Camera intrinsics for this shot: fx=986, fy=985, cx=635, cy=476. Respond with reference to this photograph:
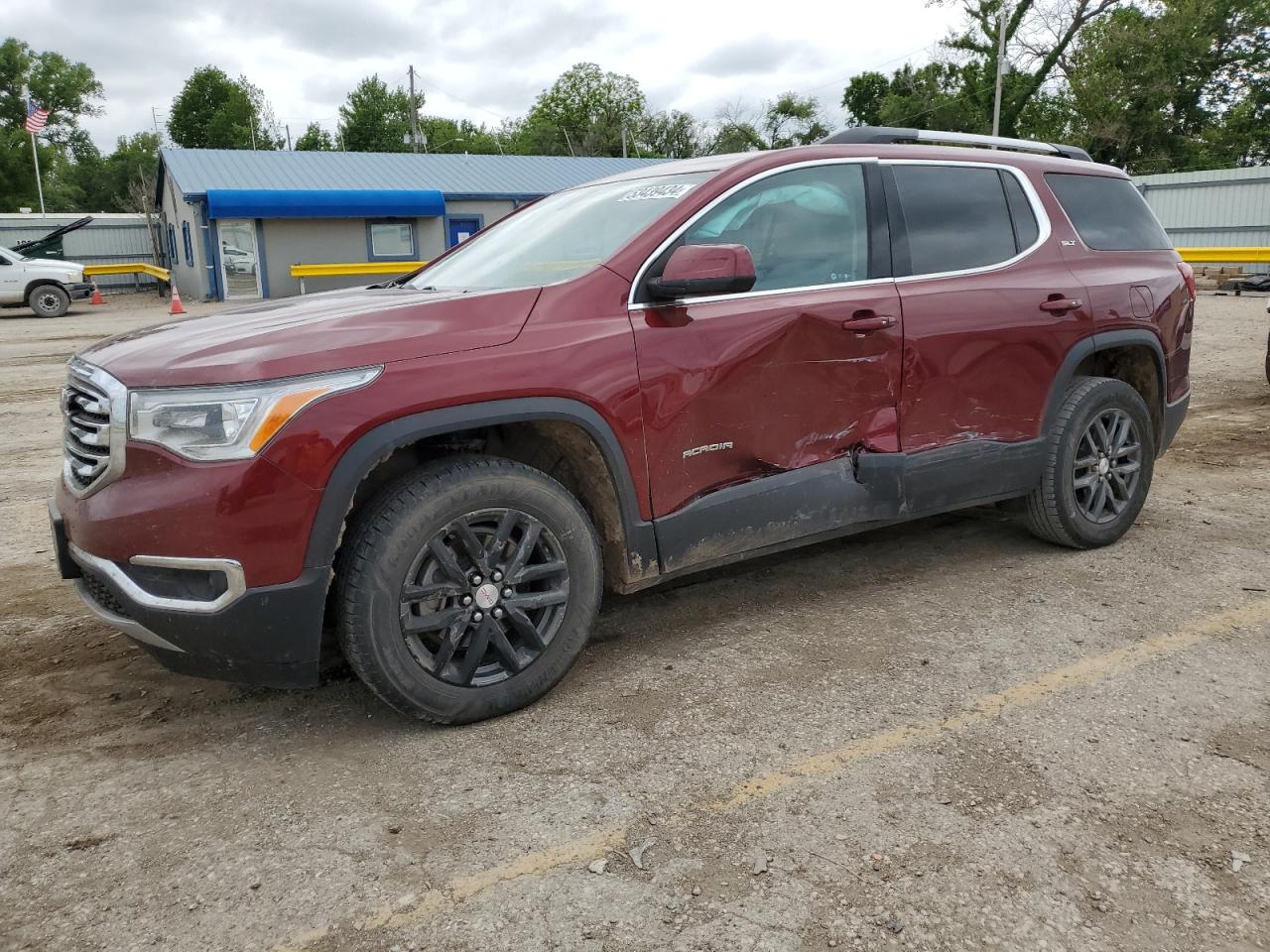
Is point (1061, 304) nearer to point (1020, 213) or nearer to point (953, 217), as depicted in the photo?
point (1020, 213)

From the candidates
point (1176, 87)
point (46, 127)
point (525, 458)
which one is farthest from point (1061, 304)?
point (46, 127)

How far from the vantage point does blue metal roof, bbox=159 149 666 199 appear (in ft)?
94.7

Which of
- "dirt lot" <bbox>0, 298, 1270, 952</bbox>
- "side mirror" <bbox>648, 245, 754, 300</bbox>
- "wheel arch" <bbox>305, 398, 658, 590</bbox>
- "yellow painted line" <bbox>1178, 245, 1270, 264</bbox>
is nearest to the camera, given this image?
"dirt lot" <bbox>0, 298, 1270, 952</bbox>

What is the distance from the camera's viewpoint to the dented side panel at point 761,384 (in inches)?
131

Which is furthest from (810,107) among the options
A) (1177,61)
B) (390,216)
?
(390,216)

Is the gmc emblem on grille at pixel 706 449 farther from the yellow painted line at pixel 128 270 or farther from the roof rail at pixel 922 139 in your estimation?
the yellow painted line at pixel 128 270

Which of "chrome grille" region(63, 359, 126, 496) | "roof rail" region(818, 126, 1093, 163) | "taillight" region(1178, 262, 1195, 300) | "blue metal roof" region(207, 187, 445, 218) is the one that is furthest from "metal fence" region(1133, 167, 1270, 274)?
"chrome grille" region(63, 359, 126, 496)

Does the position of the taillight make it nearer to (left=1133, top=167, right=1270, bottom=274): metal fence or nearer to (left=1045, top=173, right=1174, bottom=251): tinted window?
(left=1045, top=173, right=1174, bottom=251): tinted window

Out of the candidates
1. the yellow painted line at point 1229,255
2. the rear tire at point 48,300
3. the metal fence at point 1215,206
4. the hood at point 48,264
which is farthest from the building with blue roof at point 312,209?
the yellow painted line at point 1229,255

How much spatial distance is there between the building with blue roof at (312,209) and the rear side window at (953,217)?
2450 centimetres

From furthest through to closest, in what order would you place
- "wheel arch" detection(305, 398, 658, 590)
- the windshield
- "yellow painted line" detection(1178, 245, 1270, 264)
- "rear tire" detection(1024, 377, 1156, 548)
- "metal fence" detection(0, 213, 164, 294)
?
1. "metal fence" detection(0, 213, 164, 294)
2. "yellow painted line" detection(1178, 245, 1270, 264)
3. "rear tire" detection(1024, 377, 1156, 548)
4. the windshield
5. "wheel arch" detection(305, 398, 658, 590)

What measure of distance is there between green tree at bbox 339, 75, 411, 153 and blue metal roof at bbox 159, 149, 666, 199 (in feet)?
124

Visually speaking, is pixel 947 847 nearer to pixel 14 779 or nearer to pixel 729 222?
pixel 729 222

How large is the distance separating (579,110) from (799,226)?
8282 centimetres
